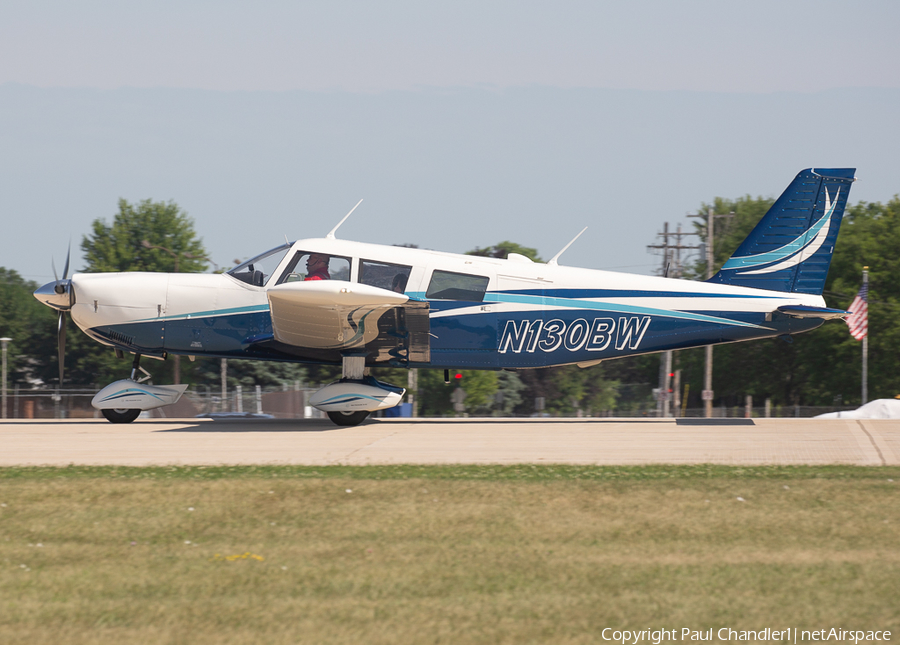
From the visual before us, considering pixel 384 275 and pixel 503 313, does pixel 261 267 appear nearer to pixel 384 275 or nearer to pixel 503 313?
pixel 384 275

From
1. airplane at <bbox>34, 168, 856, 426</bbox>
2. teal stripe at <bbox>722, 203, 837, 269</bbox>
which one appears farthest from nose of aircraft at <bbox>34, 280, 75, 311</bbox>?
teal stripe at <bbox>722, 203, 837, 269</bbox>

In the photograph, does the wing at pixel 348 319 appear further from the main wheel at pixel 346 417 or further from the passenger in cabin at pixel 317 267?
the main wheel at pixel 346 417

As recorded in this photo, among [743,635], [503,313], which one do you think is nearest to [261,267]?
[503,313]

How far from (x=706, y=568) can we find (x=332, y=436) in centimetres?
756

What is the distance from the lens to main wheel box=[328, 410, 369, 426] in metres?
14.3

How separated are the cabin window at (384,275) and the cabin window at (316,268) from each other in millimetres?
272

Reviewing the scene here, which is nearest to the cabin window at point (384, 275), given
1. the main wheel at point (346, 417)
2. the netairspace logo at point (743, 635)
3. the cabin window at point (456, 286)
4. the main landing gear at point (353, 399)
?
the cabin window at point (456, 286)

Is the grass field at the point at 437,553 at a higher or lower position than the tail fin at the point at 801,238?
lower

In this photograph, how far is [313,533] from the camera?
6.68 meters

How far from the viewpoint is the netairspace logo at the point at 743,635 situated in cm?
455

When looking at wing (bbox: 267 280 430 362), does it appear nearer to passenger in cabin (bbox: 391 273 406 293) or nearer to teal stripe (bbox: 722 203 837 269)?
passenger in cabin (bbox: 391 273 406 293)

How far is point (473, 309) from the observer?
14156 mm

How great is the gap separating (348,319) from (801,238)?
774 cm

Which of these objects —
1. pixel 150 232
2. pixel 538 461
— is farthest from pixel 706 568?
pixel 150 232
